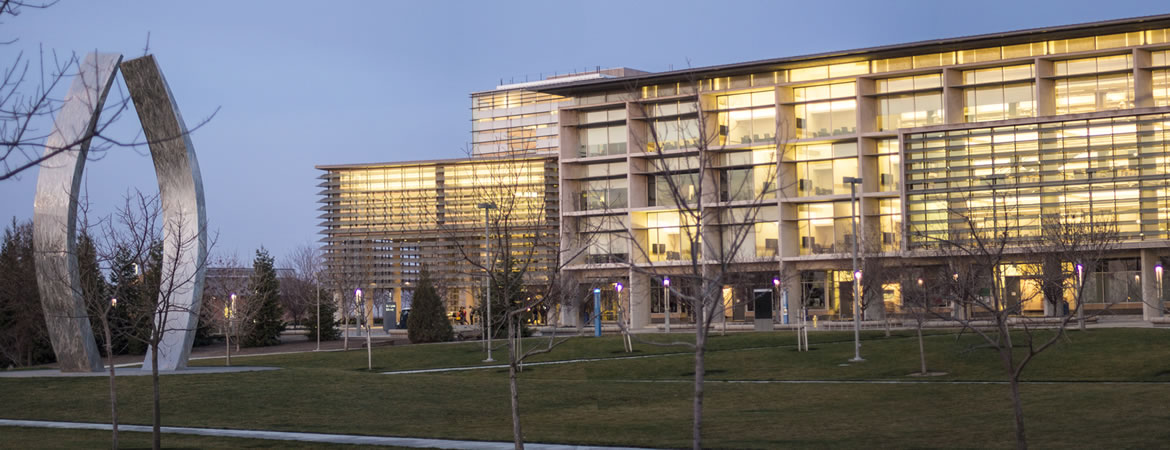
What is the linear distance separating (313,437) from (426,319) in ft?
135

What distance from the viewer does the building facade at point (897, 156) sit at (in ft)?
228

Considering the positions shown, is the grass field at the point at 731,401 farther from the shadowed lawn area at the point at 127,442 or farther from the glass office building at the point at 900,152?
the glass office building at the point at 900,152

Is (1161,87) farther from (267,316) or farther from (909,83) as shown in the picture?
(267,316)

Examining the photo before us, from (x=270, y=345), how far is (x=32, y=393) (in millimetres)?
39086

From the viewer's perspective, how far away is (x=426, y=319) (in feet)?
211

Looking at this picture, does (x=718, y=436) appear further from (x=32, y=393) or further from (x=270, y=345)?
(x=270, y=345)

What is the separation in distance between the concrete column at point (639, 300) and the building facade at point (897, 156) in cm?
21

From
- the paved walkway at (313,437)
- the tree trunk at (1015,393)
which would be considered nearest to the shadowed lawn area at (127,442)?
the paved walkway at (313,437)

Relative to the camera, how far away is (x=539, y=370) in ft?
148

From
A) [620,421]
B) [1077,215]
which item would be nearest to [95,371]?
[620,421]

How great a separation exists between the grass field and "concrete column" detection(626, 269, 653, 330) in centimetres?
3913

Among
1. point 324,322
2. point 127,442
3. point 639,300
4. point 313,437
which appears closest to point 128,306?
point 127,442

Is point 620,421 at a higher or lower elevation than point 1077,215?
A: lower

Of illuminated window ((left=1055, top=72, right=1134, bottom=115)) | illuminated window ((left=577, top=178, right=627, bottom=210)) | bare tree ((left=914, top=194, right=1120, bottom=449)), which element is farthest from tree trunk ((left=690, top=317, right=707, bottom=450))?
illuminated window ((left=577, top=178, right=627, bottom=210))
